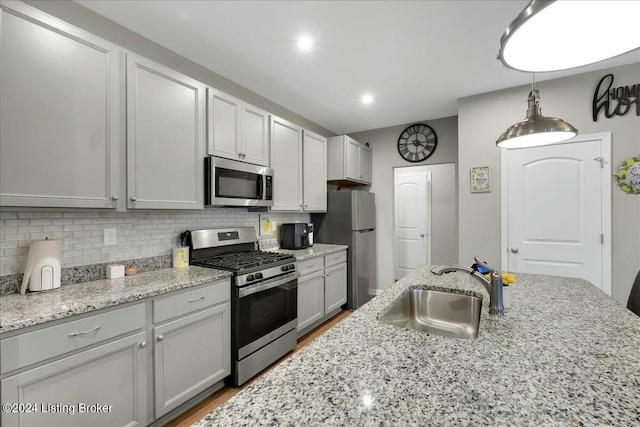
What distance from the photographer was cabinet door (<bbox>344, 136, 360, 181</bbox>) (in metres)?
3.87

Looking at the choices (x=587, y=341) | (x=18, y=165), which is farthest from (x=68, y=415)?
(x=587, y=341)

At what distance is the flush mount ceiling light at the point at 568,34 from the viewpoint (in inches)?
23.2

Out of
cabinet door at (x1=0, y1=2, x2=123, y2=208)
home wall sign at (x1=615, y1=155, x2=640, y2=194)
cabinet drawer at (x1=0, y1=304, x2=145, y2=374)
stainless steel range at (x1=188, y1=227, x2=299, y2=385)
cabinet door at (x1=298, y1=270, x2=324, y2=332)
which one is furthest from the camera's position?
cabinet door at (x1=298, y1=270, x2=324, y2=332)

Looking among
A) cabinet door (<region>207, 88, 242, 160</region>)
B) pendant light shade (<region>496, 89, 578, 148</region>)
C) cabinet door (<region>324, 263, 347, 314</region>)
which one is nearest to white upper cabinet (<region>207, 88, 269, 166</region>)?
cabinet door (<region>207, 88, 242, 160</region>)

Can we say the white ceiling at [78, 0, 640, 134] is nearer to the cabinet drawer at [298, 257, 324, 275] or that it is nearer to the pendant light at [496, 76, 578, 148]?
the pendant light at [496, 76, 578, 148]

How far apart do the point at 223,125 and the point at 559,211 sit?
322 cm

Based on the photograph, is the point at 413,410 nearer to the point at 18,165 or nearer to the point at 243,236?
the point at 18,165

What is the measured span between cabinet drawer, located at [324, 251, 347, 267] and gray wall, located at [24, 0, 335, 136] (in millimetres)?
1927

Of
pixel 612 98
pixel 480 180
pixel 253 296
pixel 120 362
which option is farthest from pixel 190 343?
pixel 612 98

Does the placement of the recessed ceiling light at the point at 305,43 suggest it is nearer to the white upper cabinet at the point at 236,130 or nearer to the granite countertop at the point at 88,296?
the white upper cabinet at the point at 236,130

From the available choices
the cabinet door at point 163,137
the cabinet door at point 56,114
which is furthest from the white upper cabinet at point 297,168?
the cabinet door at point 56,114

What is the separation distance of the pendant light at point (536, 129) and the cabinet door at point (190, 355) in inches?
81.2

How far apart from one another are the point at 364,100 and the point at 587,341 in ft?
9.72

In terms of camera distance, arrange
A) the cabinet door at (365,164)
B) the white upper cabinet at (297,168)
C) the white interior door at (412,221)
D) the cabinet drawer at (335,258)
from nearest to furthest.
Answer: the white upper cabinet at (297,168), the cabinet drawer at (335,258), the cabinet door at (365,164), the white interior door at (412,221)
